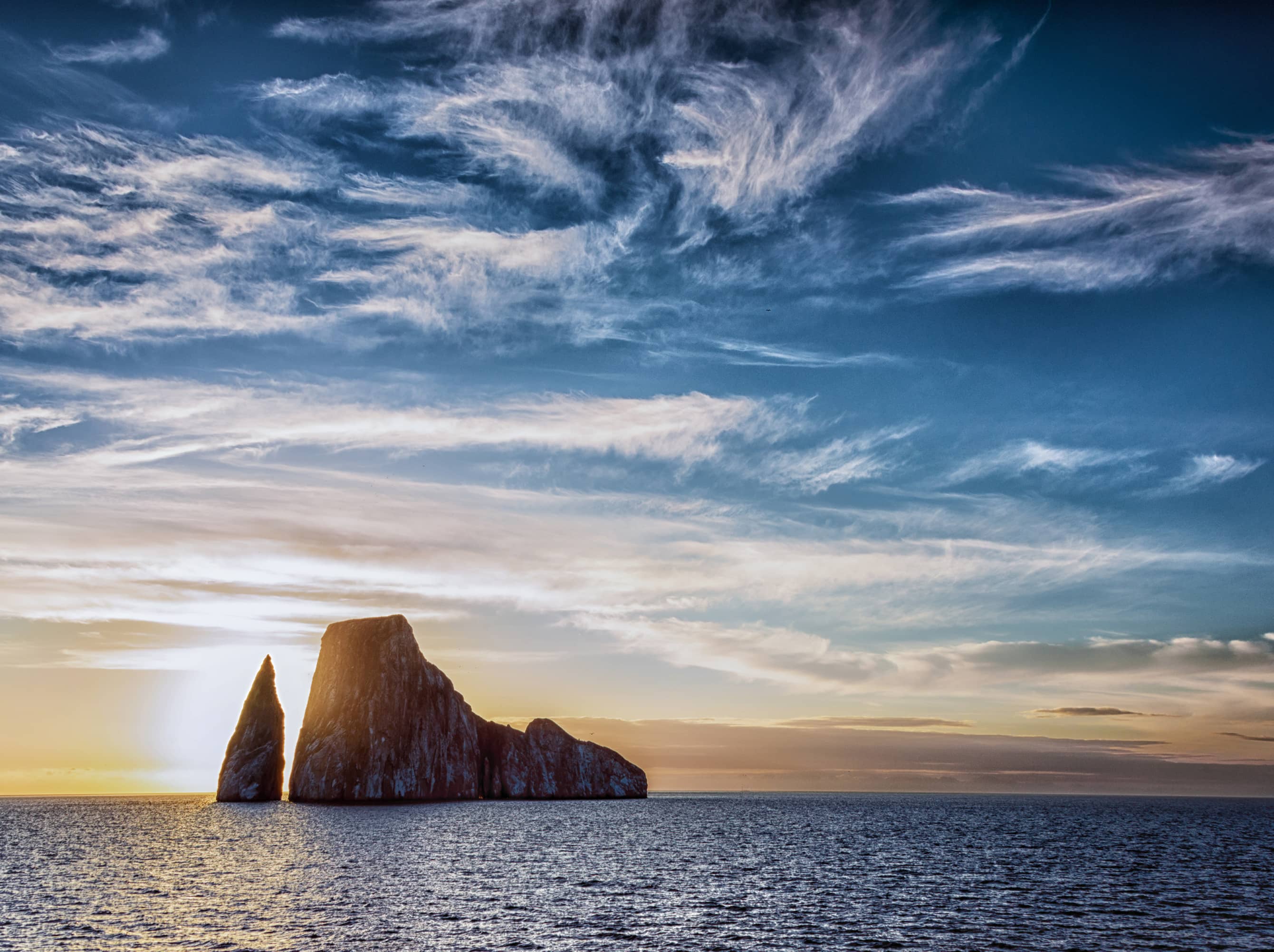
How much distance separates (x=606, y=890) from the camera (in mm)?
59656

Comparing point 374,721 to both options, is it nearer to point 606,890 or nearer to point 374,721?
point 374,721

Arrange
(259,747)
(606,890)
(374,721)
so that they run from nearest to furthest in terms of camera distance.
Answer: (606,890) < (374,721) < (259,747)

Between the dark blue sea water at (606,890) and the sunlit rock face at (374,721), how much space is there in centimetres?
4194

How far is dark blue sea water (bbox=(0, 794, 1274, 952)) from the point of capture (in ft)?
144

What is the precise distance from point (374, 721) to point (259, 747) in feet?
83.8

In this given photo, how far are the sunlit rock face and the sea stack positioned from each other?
500 cm

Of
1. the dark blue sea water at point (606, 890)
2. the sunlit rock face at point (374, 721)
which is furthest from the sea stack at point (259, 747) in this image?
the dark blue sea water at point (606, 890)

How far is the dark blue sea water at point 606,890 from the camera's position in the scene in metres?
44.0

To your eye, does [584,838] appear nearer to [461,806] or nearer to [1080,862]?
[1080,862]

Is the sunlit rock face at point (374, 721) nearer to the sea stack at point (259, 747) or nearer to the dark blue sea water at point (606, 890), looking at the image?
the sea stack at point (259, 747)

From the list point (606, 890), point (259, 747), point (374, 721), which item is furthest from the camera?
point (259, 747)

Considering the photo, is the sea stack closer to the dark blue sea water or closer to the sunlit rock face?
the sunlit rock face

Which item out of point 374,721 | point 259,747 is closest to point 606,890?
point 374,721

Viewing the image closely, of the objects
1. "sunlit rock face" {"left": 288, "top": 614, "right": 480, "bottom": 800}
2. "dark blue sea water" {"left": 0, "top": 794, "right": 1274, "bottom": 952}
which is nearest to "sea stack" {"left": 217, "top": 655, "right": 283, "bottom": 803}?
"sunlit rock face" {"left": 288, "top": 614, "right": 480, "bottom": 800}
